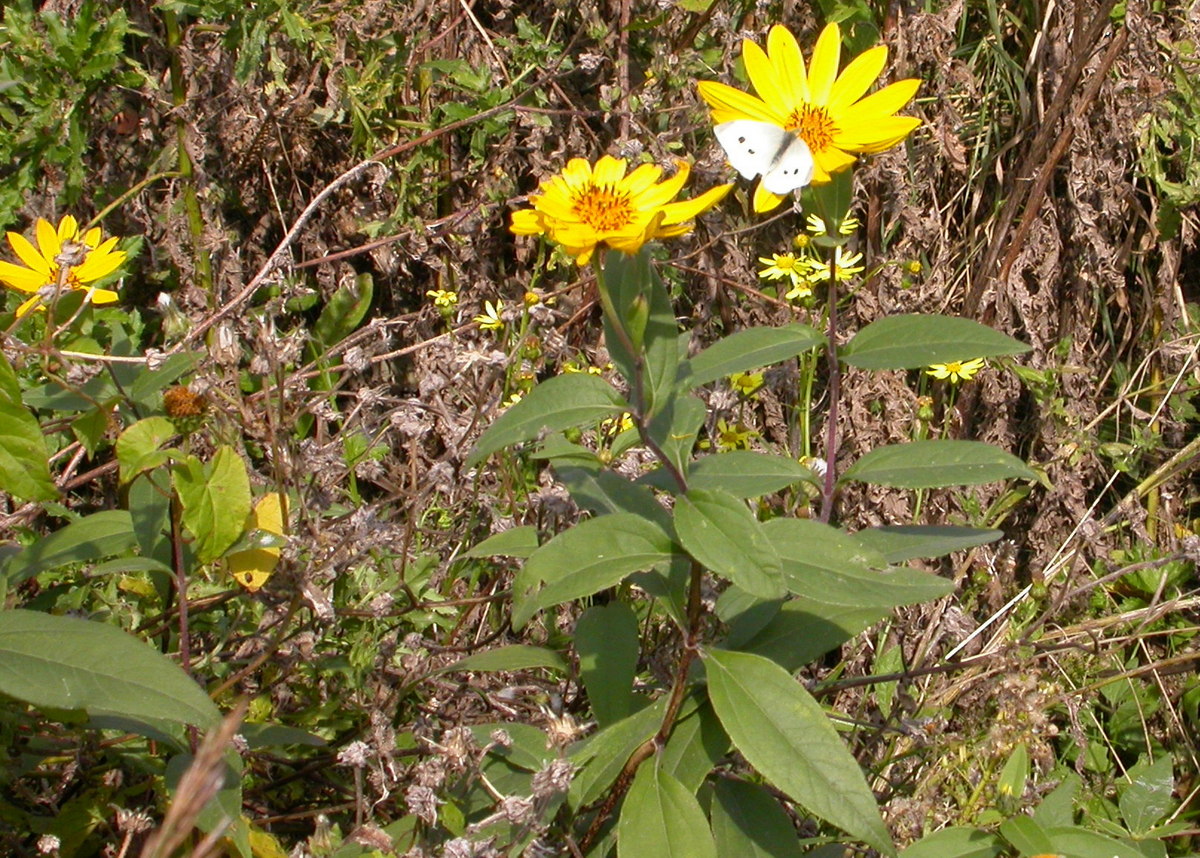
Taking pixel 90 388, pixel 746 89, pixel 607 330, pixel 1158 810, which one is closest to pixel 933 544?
pixel 607 330

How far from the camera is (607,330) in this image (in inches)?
40.0

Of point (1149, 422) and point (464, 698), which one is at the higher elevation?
point (464, 698)

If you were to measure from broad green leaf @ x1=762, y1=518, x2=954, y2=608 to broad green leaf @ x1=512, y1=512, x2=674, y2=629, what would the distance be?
0.11 metres

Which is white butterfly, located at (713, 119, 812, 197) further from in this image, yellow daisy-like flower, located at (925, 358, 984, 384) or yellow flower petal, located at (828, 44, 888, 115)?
yellow daisy-like flower, located at (925, 358, 984, 384)

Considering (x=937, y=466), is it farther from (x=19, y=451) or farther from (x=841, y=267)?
(x=841, y=267)

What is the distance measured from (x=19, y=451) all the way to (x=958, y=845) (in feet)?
3.34

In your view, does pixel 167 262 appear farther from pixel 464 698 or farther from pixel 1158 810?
pixel 1158 810

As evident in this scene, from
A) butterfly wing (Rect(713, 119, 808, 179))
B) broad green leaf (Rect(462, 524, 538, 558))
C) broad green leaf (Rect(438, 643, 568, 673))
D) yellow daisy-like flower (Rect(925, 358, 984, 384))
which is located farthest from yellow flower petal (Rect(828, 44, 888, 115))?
yellow daisy-like flower (Rect(925, 358, 984, 384))

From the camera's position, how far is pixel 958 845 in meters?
1.22

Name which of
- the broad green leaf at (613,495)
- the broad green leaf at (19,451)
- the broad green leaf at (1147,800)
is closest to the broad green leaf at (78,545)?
the broad green leaf at (19,451)

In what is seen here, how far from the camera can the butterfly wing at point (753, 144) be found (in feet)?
3.49

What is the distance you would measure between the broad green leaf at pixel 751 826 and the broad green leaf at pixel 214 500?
21.7 inches

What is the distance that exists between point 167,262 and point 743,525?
188 cm

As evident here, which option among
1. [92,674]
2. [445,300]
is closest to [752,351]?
[92,674]
